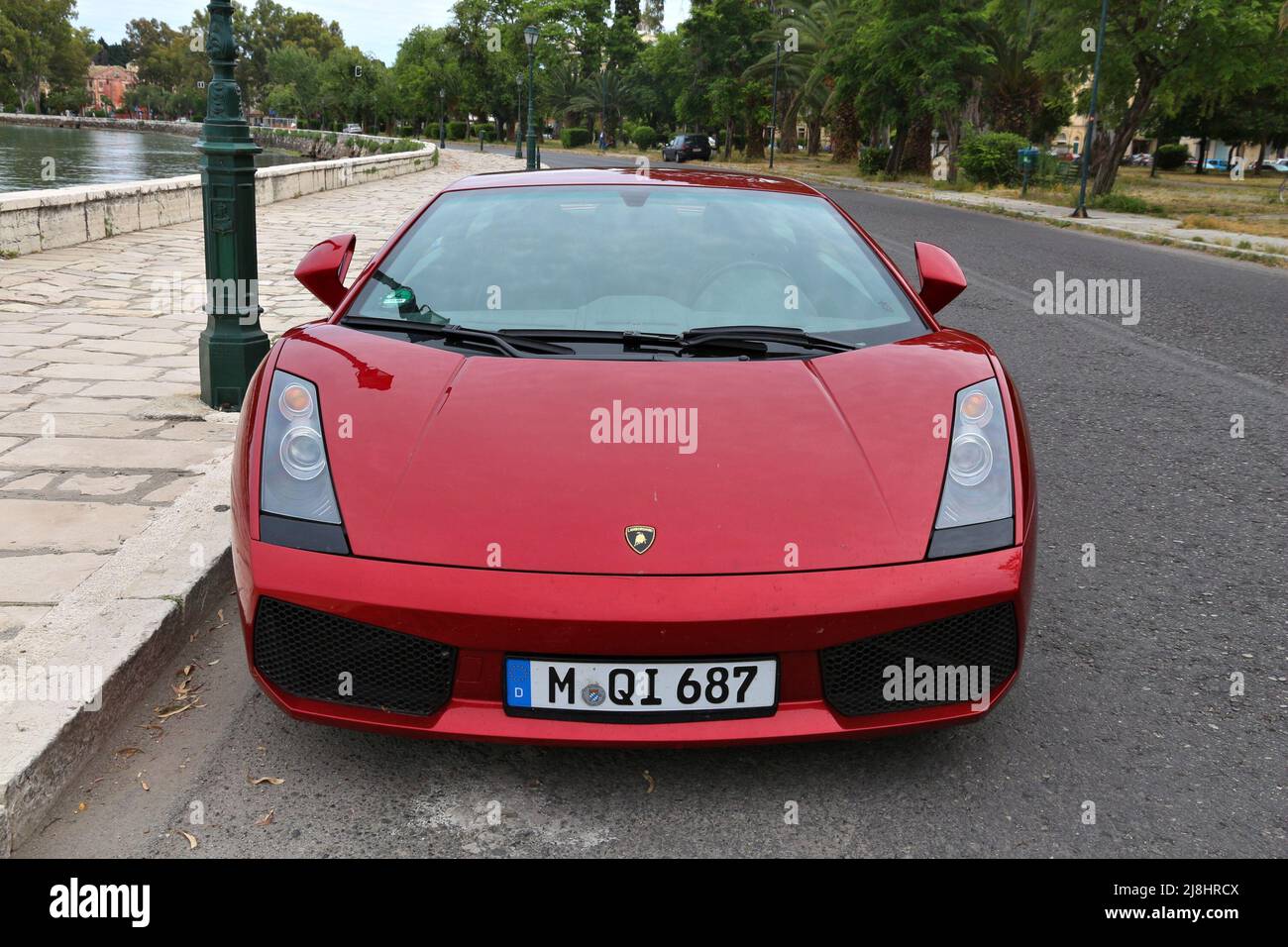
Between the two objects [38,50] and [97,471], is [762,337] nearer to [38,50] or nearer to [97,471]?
[97,471]

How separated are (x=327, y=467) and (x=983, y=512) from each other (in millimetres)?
1339

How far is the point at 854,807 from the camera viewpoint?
2.23 meters

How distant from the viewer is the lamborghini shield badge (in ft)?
6.90

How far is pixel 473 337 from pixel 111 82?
639 feet

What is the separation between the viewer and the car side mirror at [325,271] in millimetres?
3307

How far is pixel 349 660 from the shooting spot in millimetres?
2148

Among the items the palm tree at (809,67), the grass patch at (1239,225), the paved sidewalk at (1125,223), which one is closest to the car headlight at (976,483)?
the paved sidewalk at (1125,223)

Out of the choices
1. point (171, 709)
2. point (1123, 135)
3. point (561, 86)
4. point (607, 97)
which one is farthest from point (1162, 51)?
point (561, 86)

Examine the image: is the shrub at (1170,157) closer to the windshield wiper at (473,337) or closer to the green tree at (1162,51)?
the green tree at (1162,51)

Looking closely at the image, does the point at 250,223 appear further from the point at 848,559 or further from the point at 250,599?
the point at 848,559

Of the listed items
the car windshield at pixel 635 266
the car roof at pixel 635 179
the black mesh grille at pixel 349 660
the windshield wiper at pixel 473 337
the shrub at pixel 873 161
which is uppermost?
the shrub at pixel 873 161

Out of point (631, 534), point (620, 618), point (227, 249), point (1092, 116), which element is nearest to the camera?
point (620, 618)

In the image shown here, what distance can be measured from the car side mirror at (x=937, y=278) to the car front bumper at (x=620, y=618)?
1.39 m
